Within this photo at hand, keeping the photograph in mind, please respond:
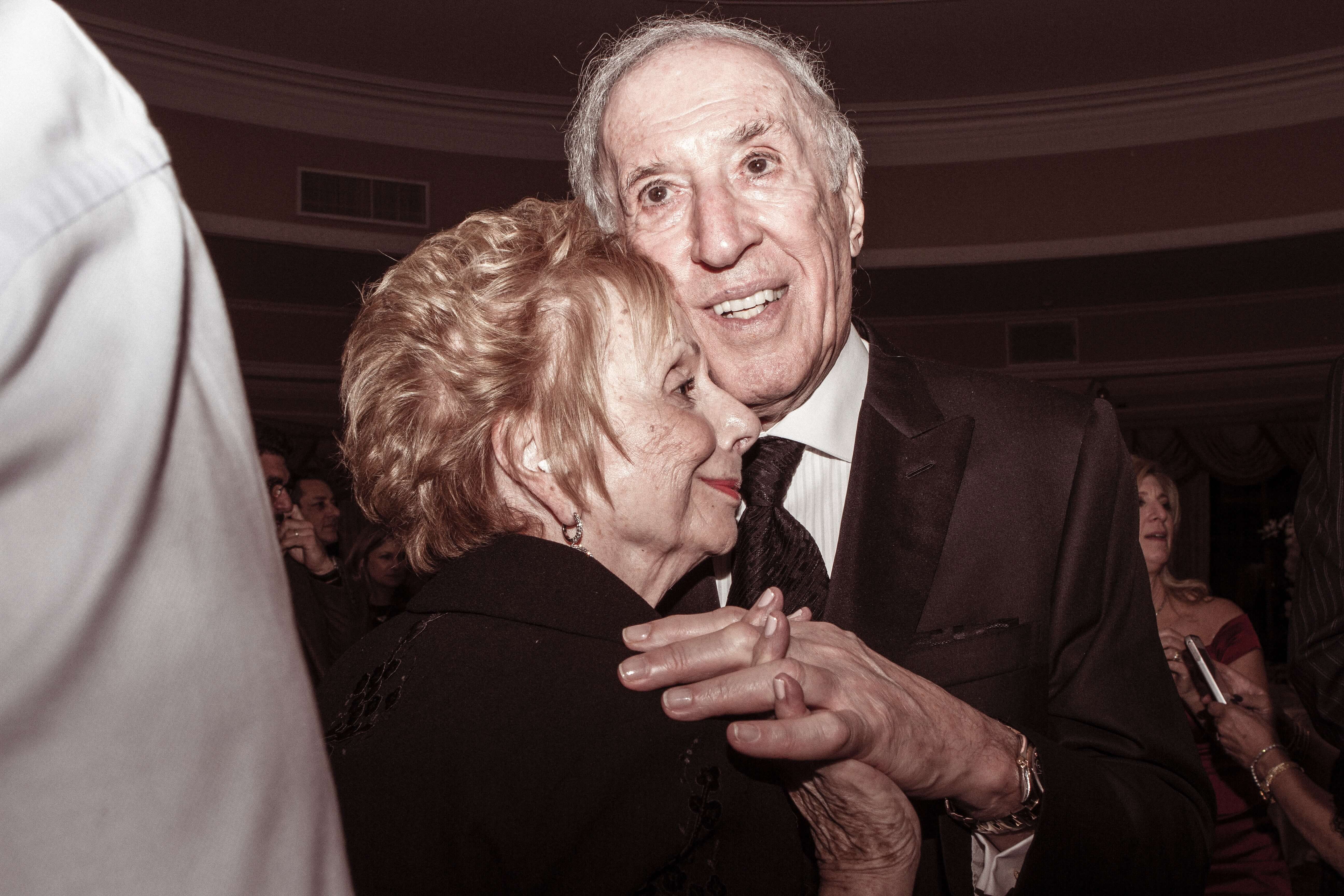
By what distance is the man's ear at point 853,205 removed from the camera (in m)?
1.75

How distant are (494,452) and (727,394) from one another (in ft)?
1.09

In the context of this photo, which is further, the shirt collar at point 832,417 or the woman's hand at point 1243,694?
the woman's hand at point 1243,694

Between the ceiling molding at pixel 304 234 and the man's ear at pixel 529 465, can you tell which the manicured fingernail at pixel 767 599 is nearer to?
the man's ear at pixel 529 465

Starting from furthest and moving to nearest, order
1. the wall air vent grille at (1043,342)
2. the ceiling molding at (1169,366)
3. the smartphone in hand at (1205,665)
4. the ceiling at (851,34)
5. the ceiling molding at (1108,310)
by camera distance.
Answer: the wall air vent grille at (1043,342) < the ceiling molding at (1169,366) < the ceiling molding at (1108,310) < the ceiling at (851,34) < the smartphone in hand at (1205,665)

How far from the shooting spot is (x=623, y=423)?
1299 mm

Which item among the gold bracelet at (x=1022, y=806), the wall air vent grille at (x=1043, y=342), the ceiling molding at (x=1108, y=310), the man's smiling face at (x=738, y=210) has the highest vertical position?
the ceiling molding at (x=1108, y=310)

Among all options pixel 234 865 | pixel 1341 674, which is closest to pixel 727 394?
pixel 1341 674

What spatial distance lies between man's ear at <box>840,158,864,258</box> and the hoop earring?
0.69 metres

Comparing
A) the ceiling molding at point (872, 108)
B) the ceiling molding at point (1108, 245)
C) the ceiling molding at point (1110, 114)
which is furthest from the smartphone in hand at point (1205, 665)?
the ceiling molding at point (1110, 114)

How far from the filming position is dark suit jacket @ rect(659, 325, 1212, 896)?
1.34 metres

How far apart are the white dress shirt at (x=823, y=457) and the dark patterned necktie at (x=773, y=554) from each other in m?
0.04

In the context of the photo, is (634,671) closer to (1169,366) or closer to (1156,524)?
(1156,524)

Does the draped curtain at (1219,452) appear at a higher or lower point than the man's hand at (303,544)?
higher

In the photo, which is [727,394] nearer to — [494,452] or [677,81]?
[494,452]
